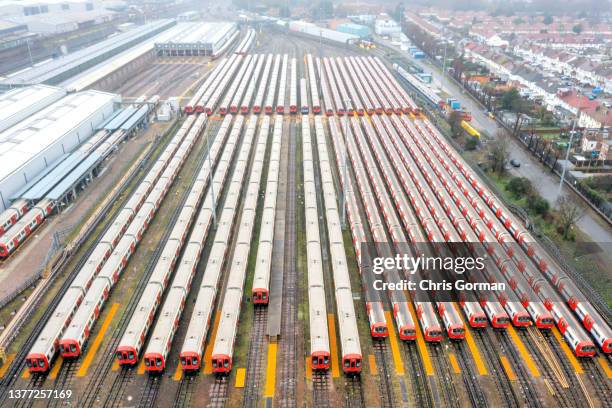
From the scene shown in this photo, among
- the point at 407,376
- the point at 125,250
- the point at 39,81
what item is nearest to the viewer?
the point at 407,376

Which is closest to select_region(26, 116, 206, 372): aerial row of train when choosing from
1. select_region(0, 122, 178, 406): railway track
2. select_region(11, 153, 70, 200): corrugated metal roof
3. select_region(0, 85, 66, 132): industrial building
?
select_region(0, 122, 178, 406): railway track

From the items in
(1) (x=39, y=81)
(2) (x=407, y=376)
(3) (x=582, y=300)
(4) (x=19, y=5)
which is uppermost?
(4) (x=19, y=5)

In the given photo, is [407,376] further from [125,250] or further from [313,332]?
[125,250]

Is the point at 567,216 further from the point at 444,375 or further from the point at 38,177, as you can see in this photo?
the point at 38,177

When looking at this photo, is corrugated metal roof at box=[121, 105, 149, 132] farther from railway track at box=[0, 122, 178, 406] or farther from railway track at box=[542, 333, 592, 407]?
railway track at box=[542, 333, 592, 407]

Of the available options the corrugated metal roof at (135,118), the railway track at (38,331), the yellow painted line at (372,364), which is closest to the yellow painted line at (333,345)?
the yellow painted line at (372,364)

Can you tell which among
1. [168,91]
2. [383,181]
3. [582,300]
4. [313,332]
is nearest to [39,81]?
[168,91]

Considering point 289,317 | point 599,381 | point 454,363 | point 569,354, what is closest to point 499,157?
point 569,354
